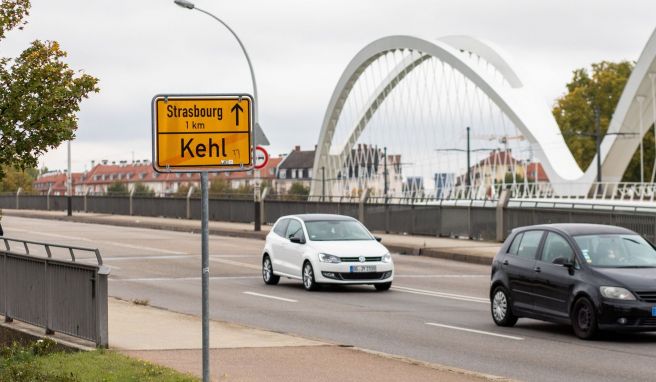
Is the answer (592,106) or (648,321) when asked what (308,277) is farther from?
(592,106)

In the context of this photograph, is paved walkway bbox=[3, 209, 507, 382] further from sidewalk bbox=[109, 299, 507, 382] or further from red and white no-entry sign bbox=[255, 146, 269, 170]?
red and white no-entry sign bbox=[255, 146, 269, 170]

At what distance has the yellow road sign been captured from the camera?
8.42 metres

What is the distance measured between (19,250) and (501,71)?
196ft

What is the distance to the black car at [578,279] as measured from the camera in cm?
1396

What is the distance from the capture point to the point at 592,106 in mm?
95562

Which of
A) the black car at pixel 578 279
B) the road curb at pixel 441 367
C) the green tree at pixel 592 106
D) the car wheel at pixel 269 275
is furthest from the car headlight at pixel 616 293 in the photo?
the green tree at pixel 592 106

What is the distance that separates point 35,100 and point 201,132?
23.4 ft

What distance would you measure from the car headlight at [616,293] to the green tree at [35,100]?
269 inches

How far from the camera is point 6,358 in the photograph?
1268 centimetres

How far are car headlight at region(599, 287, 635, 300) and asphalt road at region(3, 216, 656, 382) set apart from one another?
0.57 m

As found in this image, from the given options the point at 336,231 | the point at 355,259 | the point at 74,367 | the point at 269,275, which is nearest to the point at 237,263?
the point at 269,275

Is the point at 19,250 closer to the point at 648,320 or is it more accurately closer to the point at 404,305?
the point at 404,305

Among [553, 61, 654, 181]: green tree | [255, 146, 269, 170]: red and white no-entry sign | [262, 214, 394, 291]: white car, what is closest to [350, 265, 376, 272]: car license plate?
[262, 214, 394, 291]: white car

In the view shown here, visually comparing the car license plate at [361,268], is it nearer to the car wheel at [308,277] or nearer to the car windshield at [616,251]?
the car wheel at [308,277]
